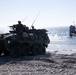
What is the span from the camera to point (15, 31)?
88.8 ft

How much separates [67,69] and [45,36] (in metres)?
12.9

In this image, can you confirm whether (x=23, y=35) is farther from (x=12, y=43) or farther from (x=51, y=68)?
(x=51, y=68)

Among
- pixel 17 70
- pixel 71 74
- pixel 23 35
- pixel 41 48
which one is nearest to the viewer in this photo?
pixel 71 74

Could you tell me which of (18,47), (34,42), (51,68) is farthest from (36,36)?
(51,68)

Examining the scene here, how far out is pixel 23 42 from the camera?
85.9 feet

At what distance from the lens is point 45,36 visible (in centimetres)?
2967

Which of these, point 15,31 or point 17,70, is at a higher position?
point 15,31

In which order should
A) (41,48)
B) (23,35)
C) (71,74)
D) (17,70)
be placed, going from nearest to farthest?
(71,74), (17,70), (23,35), (41,48)

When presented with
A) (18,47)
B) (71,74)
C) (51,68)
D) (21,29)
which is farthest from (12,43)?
(71,74)

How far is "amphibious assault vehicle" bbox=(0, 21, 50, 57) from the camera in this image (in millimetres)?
25156

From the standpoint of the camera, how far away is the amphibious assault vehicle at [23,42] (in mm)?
25156

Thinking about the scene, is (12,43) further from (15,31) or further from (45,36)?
(45,36)

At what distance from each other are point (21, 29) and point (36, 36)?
1.72 m

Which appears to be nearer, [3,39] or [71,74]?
[71,74]
